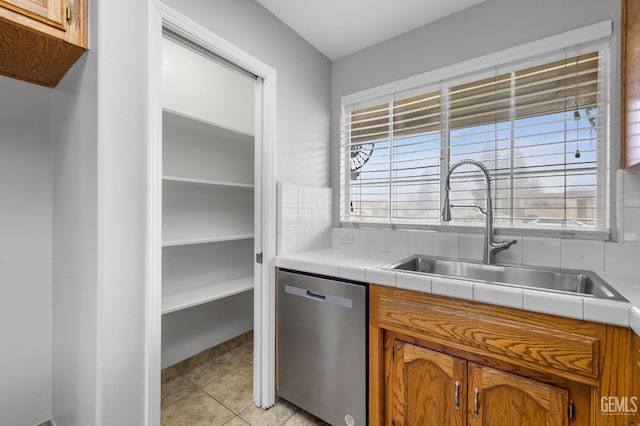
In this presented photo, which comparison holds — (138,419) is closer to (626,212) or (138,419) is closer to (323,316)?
(323,316)

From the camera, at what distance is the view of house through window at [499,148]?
4.81 feet

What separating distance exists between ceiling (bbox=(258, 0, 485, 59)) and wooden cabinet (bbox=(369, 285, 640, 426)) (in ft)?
5.53

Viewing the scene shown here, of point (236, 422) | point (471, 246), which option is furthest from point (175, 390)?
point (471, 246)

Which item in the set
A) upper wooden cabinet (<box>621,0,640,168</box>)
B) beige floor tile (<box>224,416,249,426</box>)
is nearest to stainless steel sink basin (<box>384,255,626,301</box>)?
upper wooden cabinet (<box>621,0,640,168</box>)

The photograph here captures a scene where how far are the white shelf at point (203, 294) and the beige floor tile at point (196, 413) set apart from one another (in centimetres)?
57

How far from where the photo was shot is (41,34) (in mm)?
1005

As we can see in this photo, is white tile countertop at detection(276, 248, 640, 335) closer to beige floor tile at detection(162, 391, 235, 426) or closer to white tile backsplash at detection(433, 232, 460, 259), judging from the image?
white tile backsplash at detection(433, 232, 460, 259)

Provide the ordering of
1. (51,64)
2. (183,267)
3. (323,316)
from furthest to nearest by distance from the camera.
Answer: (183,267) → (323,316) → (51,64)

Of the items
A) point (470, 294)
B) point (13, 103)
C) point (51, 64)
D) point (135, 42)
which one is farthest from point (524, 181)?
point (13, 103)

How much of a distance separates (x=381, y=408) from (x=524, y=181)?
1437 mm

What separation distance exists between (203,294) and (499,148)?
216cm

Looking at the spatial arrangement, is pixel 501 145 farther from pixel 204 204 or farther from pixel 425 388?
pixel 204 204

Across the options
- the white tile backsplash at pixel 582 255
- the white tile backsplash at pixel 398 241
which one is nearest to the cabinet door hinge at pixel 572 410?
the white tile backsplash at pixel 582 255

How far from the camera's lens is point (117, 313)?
1122 millimetres
